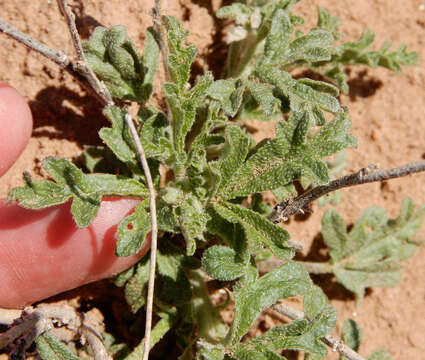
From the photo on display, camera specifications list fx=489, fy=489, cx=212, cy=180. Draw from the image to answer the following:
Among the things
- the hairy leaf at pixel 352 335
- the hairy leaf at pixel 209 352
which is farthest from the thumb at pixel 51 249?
the hairy leaf at pixel 352 335

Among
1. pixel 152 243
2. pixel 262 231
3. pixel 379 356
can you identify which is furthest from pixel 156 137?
pixel 379 356

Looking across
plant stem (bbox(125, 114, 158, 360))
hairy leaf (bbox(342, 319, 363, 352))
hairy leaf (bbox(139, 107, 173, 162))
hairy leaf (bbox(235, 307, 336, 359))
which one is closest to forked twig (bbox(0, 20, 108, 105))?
hairy leaf (bbox(139, 107, 173, 162))

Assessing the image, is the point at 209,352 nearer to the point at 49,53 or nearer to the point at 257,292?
the point at 257,292

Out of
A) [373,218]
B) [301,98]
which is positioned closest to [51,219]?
[301,98]

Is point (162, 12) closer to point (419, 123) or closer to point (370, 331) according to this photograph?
point (419, 123)

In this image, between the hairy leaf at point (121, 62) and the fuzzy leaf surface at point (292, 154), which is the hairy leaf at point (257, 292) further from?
the hairy leaf at point (121, 62)

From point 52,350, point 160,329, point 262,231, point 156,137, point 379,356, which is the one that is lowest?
point 379,356
